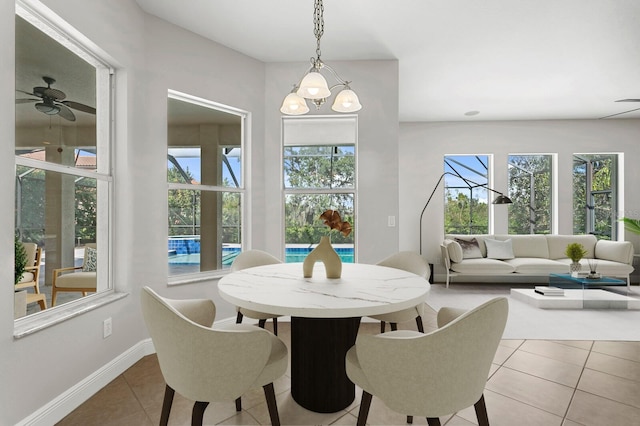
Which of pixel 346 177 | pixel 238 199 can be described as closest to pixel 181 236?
pixel 238 199

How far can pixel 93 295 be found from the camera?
2215mm

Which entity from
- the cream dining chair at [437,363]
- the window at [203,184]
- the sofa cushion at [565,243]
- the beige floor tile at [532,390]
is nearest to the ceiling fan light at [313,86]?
the cream dining chair at [437,363]

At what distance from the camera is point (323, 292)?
1.49 m

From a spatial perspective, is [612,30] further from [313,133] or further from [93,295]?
[93,295]

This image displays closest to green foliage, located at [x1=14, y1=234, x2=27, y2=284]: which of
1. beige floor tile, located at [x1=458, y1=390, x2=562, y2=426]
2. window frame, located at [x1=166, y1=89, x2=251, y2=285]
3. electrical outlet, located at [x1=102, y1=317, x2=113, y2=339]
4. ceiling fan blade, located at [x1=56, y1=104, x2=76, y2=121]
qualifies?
electrical outlet, located at [x1=102, y1=317, x2=113, y2=339]

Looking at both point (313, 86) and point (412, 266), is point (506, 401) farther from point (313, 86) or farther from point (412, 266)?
point (313, 86)

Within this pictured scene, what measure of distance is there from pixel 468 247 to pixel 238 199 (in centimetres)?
379

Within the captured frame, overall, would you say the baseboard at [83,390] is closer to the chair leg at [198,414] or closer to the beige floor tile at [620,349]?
the chair leg at [198,414]

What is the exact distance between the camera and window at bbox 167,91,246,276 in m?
2.89

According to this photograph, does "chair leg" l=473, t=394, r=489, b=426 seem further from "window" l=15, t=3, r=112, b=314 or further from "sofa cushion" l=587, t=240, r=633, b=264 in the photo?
"sofa cushion" l=587, t=240, r=633, b=264

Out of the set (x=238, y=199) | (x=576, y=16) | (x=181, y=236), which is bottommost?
(x=181, y=236)

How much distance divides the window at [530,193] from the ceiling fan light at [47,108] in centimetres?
633

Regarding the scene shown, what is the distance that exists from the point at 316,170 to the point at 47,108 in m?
2.26

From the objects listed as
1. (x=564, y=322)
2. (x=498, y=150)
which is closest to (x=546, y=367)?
(x=564, y=322)
